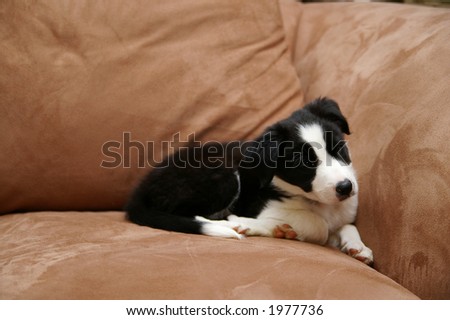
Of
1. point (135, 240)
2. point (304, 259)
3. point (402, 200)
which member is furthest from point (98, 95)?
point (402, 200)

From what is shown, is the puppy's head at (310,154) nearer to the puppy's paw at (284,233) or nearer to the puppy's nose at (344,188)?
the puppy's nose at (344,188)

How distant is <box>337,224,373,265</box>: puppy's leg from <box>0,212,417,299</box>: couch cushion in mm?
41

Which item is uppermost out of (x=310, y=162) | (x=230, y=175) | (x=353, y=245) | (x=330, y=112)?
(x=330, y=112)

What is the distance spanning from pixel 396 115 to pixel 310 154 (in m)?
0.32

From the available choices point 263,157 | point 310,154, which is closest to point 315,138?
point 310,154

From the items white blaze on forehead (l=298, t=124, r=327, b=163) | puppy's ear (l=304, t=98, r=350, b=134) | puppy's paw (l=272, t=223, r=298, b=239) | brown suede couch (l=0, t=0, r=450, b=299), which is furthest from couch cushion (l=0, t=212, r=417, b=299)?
puppy's ear (l=304, t=98, r=350, b=134)

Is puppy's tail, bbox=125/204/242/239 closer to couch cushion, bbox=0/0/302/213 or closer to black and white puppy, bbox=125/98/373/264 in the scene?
black and white puppy, bbox=125/98/373/264

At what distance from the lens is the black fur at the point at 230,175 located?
6.09 ft

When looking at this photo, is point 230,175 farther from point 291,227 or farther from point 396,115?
point 396,115

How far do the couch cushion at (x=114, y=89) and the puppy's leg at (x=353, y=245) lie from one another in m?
0.60

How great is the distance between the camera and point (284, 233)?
72.2 inches
